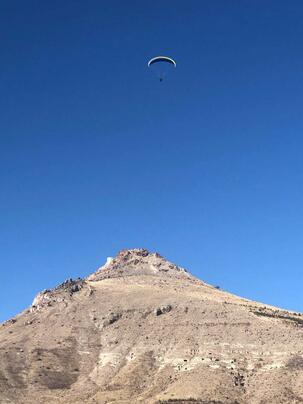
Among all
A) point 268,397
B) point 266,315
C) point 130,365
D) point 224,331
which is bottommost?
point 268,397

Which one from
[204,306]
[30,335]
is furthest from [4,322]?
[204,306]

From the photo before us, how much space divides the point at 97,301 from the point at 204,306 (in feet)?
116

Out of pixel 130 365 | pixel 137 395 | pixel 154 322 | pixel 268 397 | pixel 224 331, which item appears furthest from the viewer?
pixel 154 322

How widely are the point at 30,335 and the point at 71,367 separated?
27623mm

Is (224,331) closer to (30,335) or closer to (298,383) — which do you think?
(298,383)

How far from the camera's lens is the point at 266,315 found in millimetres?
168000

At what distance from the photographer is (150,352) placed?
146000 mm

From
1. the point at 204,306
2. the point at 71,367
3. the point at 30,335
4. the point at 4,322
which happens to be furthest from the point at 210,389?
the point at 4,322

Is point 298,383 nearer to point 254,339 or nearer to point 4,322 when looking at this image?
point 254,339

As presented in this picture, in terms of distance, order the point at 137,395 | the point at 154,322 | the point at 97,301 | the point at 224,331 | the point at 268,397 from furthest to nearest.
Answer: the point at 97,301 → the point at 154,322 → the point at 224,331 → the point at 137,395 → the point at 268,397

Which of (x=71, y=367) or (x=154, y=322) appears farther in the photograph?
(x=154, y=322)

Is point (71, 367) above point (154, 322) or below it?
below

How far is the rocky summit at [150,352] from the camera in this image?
122312mm

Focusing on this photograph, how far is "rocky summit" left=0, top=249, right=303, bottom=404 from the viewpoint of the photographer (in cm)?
12231
